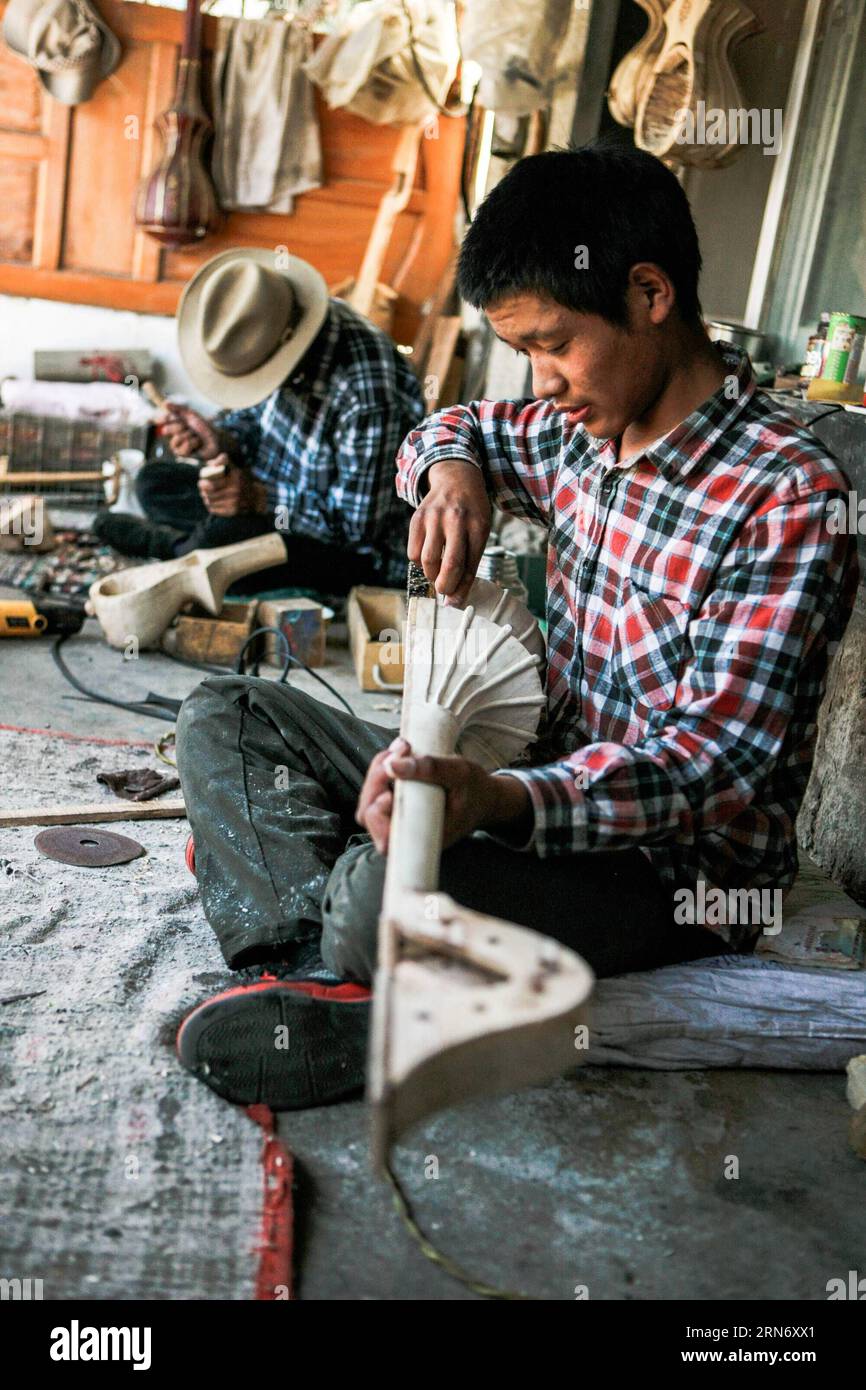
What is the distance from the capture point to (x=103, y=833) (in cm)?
297

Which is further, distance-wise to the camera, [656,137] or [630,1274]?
[656,137]

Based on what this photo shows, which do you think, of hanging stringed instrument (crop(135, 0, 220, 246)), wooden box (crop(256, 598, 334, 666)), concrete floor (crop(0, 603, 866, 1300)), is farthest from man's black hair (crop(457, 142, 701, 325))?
hanging stringed instrument (crop(135, 0, 220, 246))

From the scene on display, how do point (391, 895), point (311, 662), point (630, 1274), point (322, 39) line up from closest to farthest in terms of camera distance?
point (391, 895), point (630, 1274), point (311, 662), point (322, 39)

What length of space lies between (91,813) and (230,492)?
221 centimetres

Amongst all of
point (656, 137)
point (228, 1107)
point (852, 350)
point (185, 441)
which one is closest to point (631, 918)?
point (228, 1107)

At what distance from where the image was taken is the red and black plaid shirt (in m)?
1.86

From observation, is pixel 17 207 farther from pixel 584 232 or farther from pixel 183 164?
pixel 584 232

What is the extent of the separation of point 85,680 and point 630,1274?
3015 mm

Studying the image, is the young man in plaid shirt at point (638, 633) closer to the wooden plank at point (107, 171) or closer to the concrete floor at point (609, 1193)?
the concrete floor at point (609, 1193)

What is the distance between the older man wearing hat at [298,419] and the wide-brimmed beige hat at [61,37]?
127 inches

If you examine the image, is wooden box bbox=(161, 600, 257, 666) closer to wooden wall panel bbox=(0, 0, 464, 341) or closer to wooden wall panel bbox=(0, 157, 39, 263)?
wooden wall panel bbox=(0, 0, 464, 341)

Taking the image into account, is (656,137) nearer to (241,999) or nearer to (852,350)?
(852,350)

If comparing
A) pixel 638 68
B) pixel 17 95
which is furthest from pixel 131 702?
pixel 17 95

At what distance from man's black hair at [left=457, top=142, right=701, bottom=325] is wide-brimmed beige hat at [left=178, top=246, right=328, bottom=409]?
288 cm
